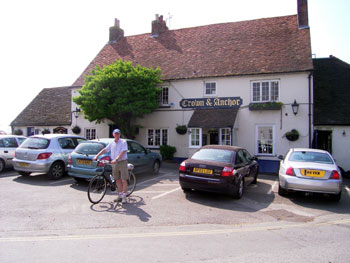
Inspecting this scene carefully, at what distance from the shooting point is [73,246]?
4.60 meters

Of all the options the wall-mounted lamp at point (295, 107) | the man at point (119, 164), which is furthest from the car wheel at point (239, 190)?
the wall-mounted lamp at point (295, 107)

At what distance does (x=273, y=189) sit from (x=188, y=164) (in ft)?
12.6

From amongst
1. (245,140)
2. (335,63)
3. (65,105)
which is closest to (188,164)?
(245,140)

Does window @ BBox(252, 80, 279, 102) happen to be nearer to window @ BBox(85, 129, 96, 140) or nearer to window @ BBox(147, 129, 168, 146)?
window @ BBox(147, 129, 168, 146)

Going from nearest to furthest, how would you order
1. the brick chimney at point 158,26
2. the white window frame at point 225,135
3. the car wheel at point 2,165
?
the car wheel at point 2,165
the white window frame at point 225,135
the brick chimney at point 158,26

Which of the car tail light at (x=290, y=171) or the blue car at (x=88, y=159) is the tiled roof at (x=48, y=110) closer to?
the blue car at (x=88, y=159)

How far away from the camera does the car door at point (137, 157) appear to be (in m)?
10.4

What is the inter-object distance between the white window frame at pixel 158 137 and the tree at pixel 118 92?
2213 mm

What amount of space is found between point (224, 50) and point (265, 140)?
6818mm

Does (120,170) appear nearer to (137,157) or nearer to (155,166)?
(137,157)

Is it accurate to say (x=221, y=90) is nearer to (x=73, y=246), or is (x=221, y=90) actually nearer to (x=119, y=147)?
(x=119, y=147)

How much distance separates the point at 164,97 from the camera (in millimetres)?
18641

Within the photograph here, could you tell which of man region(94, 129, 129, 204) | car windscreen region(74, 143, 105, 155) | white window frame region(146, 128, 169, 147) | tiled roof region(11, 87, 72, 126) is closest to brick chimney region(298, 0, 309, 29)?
white window frame region(146, 128, 169, 147)

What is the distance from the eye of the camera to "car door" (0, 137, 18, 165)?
39.7 feet
